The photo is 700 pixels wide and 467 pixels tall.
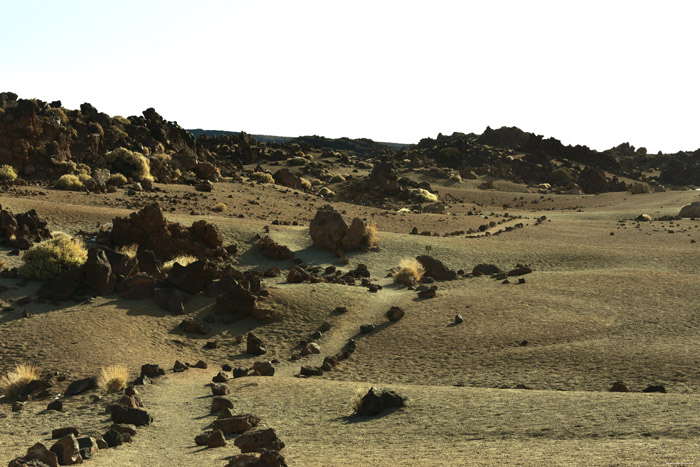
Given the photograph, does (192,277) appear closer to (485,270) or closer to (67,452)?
(485,270)

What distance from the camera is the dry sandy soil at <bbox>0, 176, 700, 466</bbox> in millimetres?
8828

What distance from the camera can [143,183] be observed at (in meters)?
39.2

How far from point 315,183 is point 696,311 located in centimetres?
4708

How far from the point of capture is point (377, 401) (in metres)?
10.9

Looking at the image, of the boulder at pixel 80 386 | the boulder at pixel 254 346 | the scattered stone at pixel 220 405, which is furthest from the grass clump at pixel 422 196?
the scattered stone at pixel 220 405

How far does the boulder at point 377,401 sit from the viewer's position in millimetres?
10844

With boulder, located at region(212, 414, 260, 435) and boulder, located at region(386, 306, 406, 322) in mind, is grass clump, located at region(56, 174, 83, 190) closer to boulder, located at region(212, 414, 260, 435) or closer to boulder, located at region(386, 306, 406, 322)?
boulder, located at region(386, 306, 406, 322)

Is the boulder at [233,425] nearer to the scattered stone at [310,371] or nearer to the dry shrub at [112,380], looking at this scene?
the dry shrub at [112,380]

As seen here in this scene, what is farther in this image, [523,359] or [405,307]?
[405,307]

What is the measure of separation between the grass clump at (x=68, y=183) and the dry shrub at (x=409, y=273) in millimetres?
21387

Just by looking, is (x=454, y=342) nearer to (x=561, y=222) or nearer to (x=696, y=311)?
(x=696, y=311)

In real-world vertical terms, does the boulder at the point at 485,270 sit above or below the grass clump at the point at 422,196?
below

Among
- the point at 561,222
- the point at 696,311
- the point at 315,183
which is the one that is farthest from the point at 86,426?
the point at 315,183

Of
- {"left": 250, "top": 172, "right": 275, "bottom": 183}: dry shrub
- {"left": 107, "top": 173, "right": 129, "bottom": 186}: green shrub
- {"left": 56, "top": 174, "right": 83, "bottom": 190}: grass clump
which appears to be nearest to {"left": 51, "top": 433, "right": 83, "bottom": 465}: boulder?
{"left": 56, "top": 174, "right": 83, "bottom": 190}: grass clump
